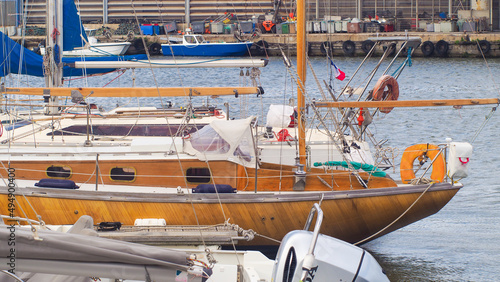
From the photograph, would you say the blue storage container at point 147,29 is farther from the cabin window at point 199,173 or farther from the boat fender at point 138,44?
the cabin window at point 199,173

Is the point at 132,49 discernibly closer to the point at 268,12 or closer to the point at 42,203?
the point at 268,12

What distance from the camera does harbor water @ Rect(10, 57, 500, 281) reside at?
15422 millimetres

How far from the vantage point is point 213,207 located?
44.6 ft

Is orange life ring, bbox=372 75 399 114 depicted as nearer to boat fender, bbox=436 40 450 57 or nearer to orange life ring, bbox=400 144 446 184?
orange life ring, bbox=400 144 446 184

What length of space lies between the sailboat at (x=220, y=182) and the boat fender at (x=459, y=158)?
0.06 feet

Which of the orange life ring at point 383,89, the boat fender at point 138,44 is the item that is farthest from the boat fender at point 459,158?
the boat fender at point 138,44

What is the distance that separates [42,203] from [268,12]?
166 ft

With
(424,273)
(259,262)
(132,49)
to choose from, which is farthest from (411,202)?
(132,49)

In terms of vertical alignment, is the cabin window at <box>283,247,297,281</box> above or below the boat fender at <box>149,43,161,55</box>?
above

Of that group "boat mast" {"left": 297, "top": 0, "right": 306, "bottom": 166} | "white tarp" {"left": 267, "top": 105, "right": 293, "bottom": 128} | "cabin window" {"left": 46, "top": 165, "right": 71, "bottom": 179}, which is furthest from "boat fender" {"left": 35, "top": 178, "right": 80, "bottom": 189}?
"white tarp" {"left": 267, "top": 105, "right": 293, "bottom": 128}

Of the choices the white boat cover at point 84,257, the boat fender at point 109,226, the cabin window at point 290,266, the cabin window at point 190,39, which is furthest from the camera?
the cabin window at point 190,39

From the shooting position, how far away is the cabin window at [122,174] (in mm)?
14438

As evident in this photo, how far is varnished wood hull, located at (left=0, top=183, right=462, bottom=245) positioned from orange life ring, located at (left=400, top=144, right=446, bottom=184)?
43.2 inches

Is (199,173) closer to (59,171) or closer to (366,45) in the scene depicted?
(59,171)
